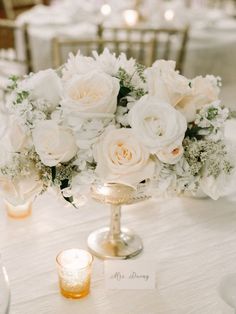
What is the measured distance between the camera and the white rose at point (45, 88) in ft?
3.23

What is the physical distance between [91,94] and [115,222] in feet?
1.12

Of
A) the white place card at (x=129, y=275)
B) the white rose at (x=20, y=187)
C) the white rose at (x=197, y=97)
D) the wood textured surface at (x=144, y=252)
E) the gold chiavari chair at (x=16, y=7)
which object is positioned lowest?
the gold chiavari chair at (x=16, y=7)

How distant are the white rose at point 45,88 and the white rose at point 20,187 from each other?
15 cm

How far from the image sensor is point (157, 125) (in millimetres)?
904

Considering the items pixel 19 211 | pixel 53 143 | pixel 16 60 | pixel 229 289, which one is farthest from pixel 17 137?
pixel 16 60

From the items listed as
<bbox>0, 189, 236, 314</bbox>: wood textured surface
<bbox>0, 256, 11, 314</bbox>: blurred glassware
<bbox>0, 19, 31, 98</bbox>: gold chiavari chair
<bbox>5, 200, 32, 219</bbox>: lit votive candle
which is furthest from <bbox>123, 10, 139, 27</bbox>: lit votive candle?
<bbox>0, 256, 11, 314</bbox>: blurred glassware

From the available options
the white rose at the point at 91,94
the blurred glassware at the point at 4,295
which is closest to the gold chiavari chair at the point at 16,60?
the white rose at the point at 91,94

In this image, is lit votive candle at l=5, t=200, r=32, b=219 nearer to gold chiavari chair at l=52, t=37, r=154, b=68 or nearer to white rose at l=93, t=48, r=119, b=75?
white rose at l=93, t=48, r=119, b=75

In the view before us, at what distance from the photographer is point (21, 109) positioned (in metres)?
0.96

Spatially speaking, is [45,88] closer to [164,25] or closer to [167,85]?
[167,85]

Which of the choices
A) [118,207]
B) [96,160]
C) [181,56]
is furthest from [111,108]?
[181,56]

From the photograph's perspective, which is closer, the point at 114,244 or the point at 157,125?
the point at 157,125

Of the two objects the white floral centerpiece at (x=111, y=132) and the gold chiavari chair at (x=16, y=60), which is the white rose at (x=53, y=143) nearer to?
the white floral centerpiece at (x=111, y=132)

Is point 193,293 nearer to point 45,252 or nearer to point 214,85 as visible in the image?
point 45,252
